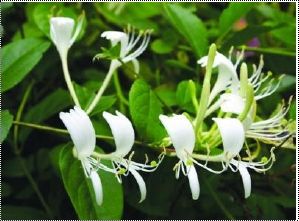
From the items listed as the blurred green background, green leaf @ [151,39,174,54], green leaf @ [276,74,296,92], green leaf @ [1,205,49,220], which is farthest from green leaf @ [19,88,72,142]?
green leaf @ [276,74,296,92]

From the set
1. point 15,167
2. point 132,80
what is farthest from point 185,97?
point 15,167

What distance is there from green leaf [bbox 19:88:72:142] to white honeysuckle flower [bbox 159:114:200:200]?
26cm

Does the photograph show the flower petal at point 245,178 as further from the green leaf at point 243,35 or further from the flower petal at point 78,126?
the green leaf at point 243,35

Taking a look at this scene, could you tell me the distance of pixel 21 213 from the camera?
2.78 feet

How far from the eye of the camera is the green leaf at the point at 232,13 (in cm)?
95

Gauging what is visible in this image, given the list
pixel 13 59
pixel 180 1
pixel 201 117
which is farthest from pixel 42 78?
pixel 201 117

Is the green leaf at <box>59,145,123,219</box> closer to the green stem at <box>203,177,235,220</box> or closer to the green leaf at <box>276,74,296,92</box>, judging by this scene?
the green stem at <box>203,177,235,220</box>

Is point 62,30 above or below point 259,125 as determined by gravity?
above

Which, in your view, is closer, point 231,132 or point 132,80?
point 231,132

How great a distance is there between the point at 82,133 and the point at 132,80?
0.37 meters

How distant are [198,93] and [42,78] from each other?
285mm

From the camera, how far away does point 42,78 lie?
3.24 feet

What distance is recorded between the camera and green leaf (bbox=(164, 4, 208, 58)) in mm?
919

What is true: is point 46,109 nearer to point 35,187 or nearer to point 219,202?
point 35,187
